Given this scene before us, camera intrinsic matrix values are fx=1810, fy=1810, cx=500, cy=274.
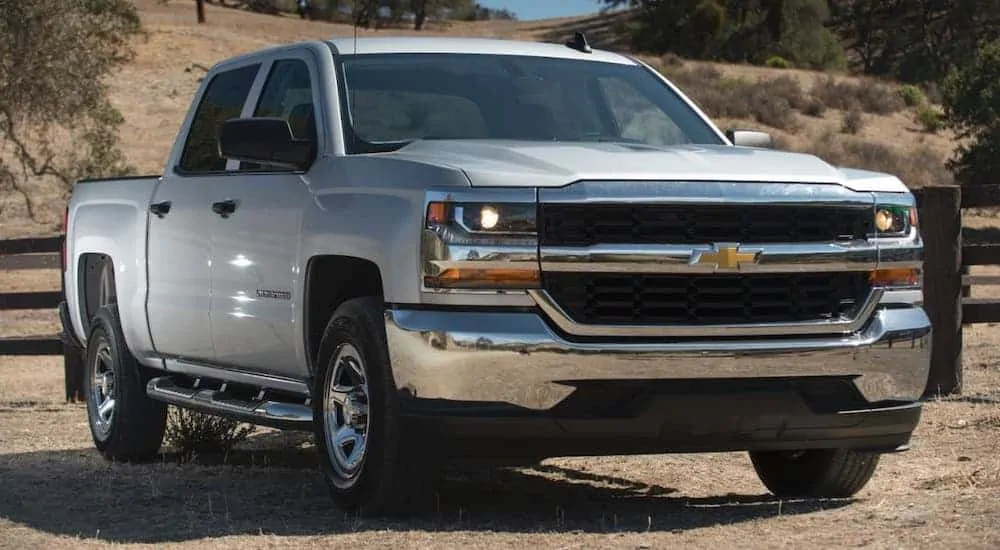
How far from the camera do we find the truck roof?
7613 mm

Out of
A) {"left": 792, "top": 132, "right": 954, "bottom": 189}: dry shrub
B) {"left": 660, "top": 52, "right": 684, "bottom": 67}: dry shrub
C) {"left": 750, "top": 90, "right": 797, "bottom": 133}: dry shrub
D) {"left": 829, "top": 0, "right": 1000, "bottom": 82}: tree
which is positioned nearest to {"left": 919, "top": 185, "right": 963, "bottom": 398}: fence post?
{"left": 792, "top": 132, "right": 954, "bottom": 189}: dry shrub

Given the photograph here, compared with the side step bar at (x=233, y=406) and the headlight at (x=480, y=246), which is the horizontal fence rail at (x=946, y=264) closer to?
the side step bar at (x=233, y=406)

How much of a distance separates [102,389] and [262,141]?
9.57 ft

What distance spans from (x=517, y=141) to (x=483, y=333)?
133 centimetres

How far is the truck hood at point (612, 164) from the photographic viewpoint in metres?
6.08

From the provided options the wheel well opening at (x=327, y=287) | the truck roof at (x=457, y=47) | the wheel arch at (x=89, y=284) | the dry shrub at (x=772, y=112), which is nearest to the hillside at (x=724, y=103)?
the dry shrub at (x=772, y=112)

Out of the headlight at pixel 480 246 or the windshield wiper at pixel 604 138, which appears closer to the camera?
the headlight at pixel 480 246

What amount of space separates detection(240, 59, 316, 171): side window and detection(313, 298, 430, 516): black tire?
3.45ft

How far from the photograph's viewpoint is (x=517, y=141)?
7.02 meters

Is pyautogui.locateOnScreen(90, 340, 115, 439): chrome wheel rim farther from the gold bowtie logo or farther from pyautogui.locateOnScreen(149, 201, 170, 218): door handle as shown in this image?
the gold bowtie logo

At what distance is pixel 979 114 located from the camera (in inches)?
1451

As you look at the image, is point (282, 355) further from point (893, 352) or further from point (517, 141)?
point (893, 352)

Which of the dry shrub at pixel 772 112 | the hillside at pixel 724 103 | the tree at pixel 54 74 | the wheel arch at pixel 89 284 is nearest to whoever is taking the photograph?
the wheel arch at pixel 89 284

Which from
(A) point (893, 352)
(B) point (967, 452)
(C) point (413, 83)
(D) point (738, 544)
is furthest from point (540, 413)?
(B) point (967, 452)
